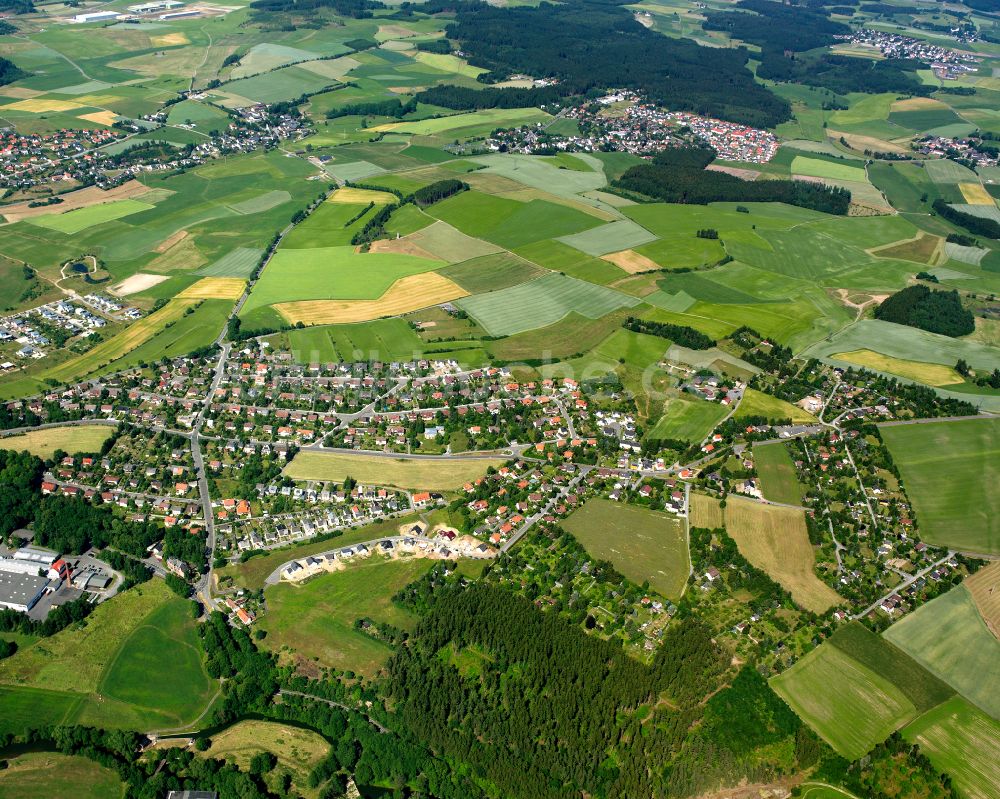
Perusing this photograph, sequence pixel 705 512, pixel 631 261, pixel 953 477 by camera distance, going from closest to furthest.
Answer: pixel 705 512 < pixel 953 477 < pixel 631 261

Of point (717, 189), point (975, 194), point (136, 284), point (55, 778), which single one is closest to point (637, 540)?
point (55, 778)

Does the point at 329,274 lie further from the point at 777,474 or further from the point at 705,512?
the point at 777,474

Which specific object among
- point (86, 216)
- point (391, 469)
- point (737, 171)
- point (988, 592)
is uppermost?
point (86, 216)

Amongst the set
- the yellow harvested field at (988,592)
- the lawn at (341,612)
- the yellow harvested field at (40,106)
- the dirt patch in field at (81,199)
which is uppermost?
the yellow harvested field at (40,106)

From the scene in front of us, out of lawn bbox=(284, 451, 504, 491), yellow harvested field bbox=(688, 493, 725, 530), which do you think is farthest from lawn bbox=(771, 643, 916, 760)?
lawn bbox=(284, 451, 504, 491)

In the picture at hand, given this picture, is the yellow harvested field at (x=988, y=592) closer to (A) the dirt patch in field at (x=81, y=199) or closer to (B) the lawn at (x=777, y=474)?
(B) the lawn at (x=777, y=474)

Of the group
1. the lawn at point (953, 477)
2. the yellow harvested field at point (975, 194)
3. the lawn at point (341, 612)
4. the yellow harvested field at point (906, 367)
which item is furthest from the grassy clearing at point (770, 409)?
the yellow harvested field at point (975, 194)
